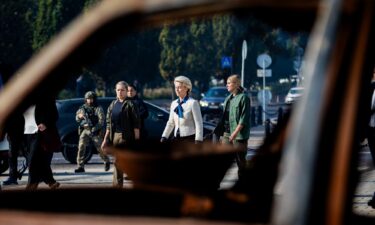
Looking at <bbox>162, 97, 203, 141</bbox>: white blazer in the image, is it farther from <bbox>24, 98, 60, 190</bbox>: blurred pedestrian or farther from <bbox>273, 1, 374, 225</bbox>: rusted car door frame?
<bbox>273, 1, 374, 225</bbox>: rusted car door frame

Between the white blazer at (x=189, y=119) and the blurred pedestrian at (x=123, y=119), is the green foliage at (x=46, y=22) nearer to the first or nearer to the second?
the blurred pedestrian at (x=123, y=119)

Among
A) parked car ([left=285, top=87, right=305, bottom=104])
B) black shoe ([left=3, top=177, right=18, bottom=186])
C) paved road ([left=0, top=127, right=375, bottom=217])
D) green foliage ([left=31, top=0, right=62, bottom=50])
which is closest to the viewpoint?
parked car ([left=285, top=87, right=305, bottom=104])

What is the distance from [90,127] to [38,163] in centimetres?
416

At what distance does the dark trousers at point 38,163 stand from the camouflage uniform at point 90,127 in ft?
11.3

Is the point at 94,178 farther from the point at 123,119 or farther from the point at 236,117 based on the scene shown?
the point at 236,117

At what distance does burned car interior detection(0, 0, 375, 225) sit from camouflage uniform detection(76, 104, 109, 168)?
14.3 meters

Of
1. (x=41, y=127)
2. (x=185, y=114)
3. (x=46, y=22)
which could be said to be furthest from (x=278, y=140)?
(x=46, y=22)

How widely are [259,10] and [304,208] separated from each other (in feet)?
1.75

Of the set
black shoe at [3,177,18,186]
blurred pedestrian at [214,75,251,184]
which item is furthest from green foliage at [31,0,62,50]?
blurred pedestrian at [214,75,251,184]

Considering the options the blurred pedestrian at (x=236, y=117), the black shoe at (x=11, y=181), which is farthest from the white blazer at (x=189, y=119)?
the black shoe at (x=11, y=181)

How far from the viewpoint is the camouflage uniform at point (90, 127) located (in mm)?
17516

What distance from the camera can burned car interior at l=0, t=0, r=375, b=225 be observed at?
2.19 m

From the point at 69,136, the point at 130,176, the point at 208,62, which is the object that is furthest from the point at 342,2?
the point at 208,62

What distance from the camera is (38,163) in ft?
44.9
